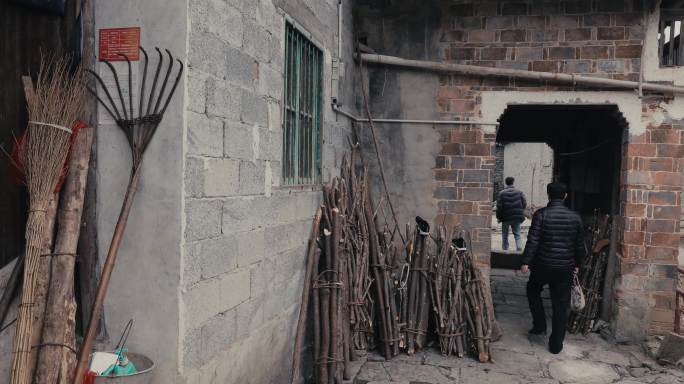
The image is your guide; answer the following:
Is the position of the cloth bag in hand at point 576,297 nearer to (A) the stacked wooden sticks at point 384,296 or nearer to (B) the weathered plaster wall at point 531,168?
(A) the stacked wooden sticks at point 384,296

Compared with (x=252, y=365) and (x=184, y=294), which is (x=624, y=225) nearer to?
(x=252, y=365)

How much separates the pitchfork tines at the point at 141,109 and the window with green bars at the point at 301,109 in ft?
4.90

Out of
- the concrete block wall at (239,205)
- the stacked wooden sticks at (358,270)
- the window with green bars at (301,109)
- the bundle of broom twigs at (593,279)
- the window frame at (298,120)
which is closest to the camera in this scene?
the concrete block wall at (239,205)

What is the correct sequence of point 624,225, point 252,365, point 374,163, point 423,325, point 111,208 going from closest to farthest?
A: point 111,208 < point 252,365 < point 423,325 < point 624,225 < point 374,163

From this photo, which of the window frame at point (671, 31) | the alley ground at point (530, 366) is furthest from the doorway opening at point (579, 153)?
the alley ground at point (530, 366)

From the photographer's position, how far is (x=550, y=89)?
6148 millimetres

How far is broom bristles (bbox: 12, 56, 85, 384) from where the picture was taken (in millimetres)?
2156

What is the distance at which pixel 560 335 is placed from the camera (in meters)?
5.47

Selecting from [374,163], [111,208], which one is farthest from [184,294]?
[374,163]

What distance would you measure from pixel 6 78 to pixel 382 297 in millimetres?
3766

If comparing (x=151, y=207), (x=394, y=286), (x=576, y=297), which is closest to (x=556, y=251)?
→ (x=576, y=297)

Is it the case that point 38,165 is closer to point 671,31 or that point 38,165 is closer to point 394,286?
point 394,286

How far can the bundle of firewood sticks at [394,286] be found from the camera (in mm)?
4848

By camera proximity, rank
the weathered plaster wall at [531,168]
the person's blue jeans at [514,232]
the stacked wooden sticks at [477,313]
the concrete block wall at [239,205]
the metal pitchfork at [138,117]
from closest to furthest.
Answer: the metal pitchfork at [138,117]
the concrete block wall at [239,205]
the stacked wooden sticks at [477,313]
the person's blue jeans at [514,232]
the weathered plaster wall at [531,168]
